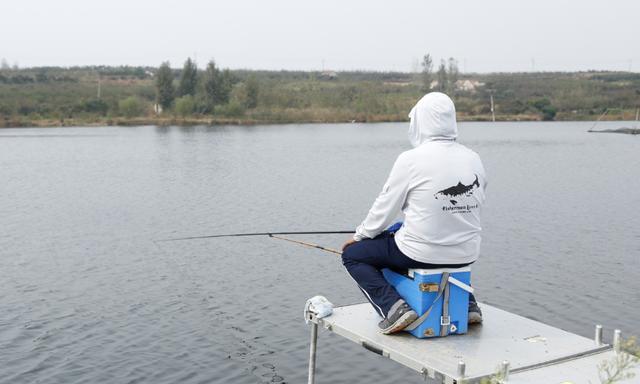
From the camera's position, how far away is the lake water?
994cm

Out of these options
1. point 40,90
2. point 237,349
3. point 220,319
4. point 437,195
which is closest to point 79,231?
point 220,319

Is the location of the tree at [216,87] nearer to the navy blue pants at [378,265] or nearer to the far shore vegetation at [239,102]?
the far shore vegetation at [239,102]

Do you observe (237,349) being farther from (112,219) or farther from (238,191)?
(238,191)

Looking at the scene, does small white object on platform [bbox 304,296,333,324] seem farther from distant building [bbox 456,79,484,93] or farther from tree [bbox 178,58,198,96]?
distant building [bbox 456,79,484,93]

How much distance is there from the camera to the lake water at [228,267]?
9.94m

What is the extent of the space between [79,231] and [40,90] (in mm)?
88803

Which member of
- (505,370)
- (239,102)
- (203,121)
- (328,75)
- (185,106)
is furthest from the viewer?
(328,75)

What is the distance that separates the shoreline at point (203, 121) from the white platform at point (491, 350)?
73.4 metres

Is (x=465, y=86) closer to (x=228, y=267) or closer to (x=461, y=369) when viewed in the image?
(x=228, y=267)

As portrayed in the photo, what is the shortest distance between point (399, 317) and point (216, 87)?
89733 mm

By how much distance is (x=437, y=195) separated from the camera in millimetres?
5812

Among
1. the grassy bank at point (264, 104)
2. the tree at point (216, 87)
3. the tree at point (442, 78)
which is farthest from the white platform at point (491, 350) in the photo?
the tree at point (442, 78)

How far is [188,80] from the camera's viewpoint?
3844 inches

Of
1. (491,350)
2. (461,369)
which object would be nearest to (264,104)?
(491,350)
